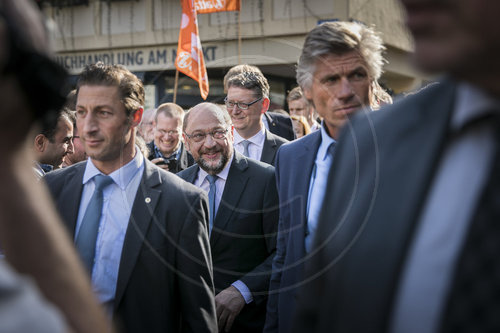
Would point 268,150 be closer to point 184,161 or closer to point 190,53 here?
point 184,161

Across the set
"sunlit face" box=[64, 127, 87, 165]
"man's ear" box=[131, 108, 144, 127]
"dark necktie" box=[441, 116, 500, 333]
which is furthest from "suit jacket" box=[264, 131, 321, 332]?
"sunlit face" box=[64, 127, 87, 165]

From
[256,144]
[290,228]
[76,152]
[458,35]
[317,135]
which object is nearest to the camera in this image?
[458,35]

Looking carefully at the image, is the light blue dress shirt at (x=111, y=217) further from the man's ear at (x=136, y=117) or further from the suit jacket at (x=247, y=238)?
the suit jacket at (x=247, y=238)

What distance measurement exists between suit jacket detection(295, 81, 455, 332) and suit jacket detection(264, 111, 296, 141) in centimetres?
481

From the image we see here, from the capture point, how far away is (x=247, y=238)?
3.71 m

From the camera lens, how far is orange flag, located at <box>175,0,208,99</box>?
21.5 feet

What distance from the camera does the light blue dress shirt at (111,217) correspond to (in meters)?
2.71

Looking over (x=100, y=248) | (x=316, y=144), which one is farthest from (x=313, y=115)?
(x=100, y=248)

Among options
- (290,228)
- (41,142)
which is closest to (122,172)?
(290,228)

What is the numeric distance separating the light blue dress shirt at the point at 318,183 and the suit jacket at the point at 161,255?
0.59 meters

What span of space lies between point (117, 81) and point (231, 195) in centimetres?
116

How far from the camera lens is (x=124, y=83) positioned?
321 cm

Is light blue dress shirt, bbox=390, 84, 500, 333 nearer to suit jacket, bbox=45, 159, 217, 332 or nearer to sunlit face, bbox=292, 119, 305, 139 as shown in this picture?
suit jacket, bbox=45, 159, 217, 332

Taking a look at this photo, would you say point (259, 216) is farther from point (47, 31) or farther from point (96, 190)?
point (47, 31)
